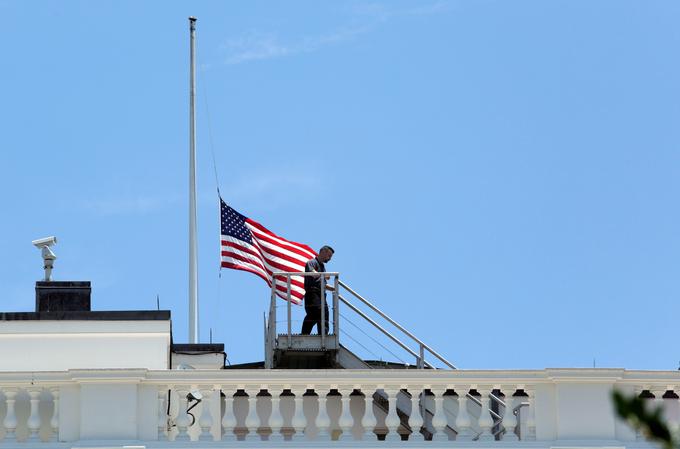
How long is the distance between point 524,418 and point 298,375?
7.12ft

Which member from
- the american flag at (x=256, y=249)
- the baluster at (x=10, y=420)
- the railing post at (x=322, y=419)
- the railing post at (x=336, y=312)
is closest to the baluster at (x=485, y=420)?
the railing post at (x=322, y=419)

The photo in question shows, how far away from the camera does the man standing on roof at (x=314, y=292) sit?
16281 millimetres

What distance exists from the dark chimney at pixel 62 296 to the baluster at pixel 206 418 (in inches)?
201

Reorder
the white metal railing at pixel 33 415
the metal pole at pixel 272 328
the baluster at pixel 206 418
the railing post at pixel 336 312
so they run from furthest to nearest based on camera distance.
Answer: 1. the metal pole at pixel 272 328
2. the railing post at pixel 336 312
3. the white metal railing at pixel 33 415
4. the baluster at pixel 206 418

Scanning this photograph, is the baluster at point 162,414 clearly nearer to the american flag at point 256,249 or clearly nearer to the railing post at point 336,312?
the railing post at point 336,312

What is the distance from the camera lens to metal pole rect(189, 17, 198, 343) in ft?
67.4

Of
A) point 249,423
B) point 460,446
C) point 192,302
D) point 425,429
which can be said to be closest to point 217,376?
point 249,423

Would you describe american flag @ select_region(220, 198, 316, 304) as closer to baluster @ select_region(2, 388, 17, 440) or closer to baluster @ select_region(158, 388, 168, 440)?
baluster @ select_region(158, 388, 168, 440)

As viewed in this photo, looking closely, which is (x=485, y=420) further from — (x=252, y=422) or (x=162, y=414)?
(x=162, y=414)

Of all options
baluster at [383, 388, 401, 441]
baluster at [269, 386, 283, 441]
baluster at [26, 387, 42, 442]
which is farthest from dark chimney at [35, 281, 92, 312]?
baluster at [383, 388, 401, 441]

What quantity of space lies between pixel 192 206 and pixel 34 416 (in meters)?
11.8

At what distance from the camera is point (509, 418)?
1131 centimetres

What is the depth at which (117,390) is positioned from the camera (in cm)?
1119

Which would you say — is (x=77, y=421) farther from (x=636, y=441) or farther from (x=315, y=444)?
(x=636, y=441)
